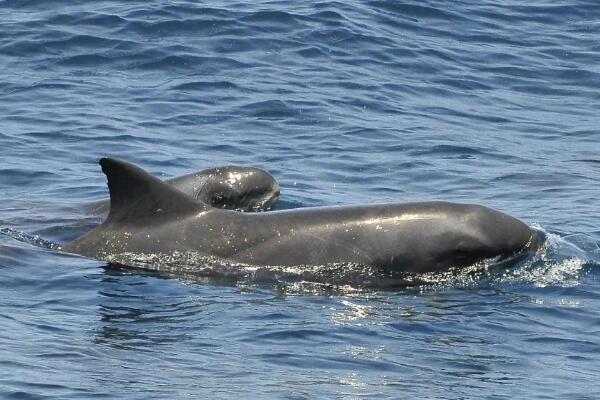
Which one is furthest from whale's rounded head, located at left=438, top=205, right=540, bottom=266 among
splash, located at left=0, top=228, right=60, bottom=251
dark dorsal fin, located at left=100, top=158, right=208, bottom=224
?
splash, located at left=0, top=228, right=60, bottom=251

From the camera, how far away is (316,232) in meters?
14.9

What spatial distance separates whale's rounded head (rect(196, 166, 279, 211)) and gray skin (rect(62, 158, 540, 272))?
273cm

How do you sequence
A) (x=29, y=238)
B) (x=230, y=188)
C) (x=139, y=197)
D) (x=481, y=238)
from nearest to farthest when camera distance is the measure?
1. (x=481, y=238)
2. (x=139, y=197)
3. (x=29, y=238)
4. (x=230, y=188)

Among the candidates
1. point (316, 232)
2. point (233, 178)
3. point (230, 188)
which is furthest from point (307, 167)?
point (316, 232)

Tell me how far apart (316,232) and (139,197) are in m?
1.88

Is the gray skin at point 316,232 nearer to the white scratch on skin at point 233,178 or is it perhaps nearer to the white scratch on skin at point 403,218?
the white scratch on skin at point 403,218

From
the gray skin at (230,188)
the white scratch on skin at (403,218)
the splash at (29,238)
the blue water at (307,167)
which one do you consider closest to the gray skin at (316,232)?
the white scratch on skin at (403,218)

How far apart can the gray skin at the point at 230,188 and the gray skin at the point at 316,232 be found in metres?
2.67

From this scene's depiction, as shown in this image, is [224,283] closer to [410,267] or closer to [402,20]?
[410,267]

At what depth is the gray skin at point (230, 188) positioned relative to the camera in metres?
18.0

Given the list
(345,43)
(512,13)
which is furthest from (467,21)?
(345,43)

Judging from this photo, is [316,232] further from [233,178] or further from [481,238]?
[233,178]

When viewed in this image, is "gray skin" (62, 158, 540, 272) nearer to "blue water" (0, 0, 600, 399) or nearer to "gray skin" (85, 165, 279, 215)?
"blue water" (0, 0, 600, 399)

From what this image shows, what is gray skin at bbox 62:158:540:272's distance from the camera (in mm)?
14750
